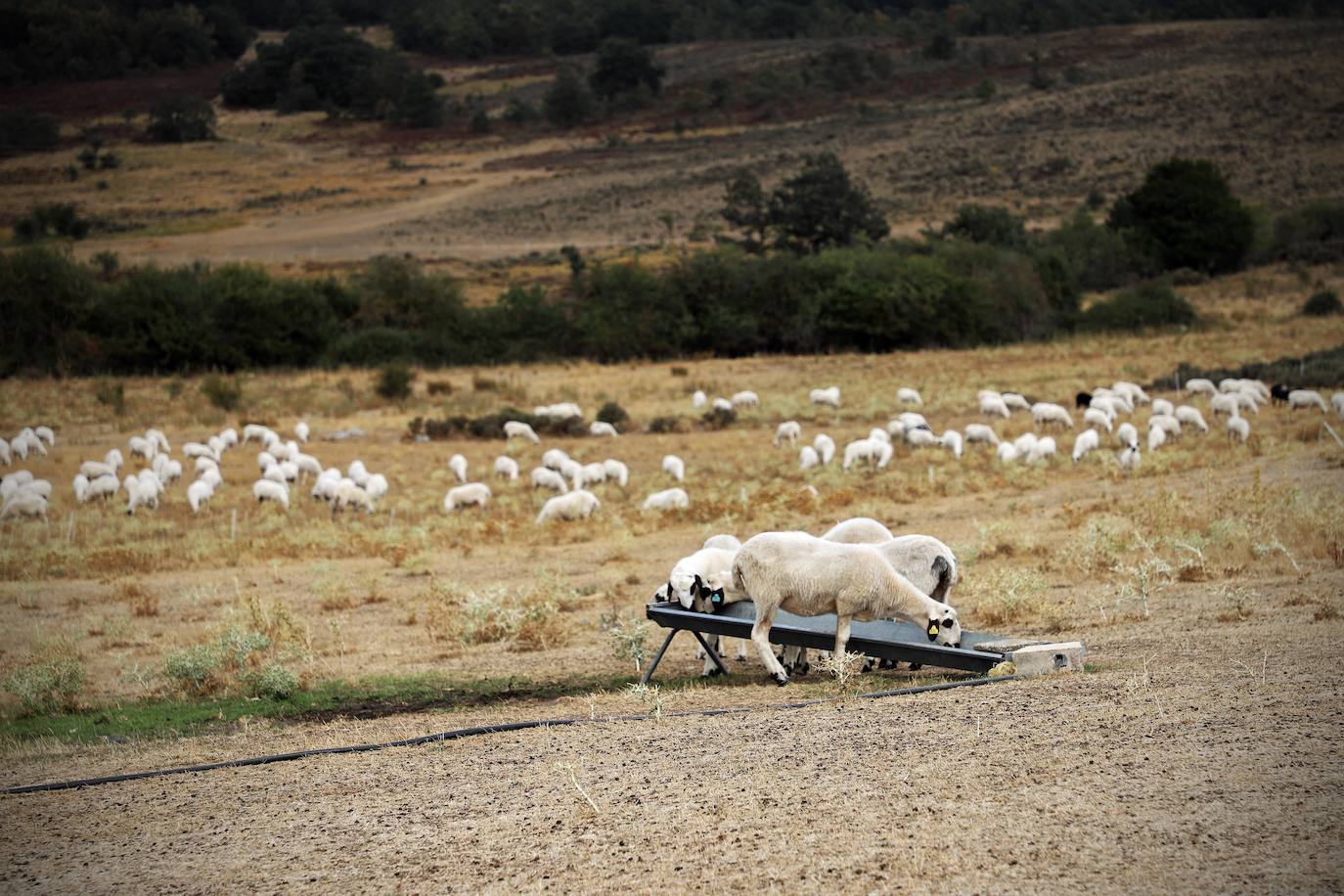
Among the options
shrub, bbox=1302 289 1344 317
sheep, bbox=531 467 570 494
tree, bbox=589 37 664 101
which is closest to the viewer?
sheep, bbox=531 467 570 494

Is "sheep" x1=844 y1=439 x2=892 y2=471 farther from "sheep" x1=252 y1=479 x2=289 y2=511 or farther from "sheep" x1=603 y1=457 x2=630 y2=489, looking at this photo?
"sheep" x1=252 y1=479 x2=289 y2=511

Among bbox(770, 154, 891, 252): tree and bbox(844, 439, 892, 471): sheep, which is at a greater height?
bbox(770, 154, 891, 252): tree

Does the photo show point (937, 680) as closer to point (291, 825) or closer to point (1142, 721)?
point (1142, 721)

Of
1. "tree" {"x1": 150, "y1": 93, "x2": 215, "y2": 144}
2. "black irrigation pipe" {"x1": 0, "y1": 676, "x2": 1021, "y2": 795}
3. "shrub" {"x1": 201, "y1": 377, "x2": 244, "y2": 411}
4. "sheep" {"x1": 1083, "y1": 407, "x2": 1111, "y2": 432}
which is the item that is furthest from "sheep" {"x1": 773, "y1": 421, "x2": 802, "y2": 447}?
"tree" {"x1": 150, "y1": 93, "x2": 215, "y2": 144}

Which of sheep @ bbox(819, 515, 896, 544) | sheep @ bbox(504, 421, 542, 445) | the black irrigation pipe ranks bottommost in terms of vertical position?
sheep @ bbox(504, 421, 542, 445)

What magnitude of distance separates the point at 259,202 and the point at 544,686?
90.2 metres

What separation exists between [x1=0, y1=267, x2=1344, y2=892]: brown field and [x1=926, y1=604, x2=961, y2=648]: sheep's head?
0.55 m

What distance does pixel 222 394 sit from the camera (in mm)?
38156

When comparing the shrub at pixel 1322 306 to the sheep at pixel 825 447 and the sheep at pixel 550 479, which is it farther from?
the sheep at pixel 550 479

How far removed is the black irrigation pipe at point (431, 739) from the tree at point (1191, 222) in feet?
211

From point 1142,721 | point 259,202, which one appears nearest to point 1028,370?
point 1142,721

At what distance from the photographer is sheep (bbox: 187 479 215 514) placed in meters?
23.5

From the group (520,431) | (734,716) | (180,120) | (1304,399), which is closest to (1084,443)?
(1304,399)

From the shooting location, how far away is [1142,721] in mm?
7785
